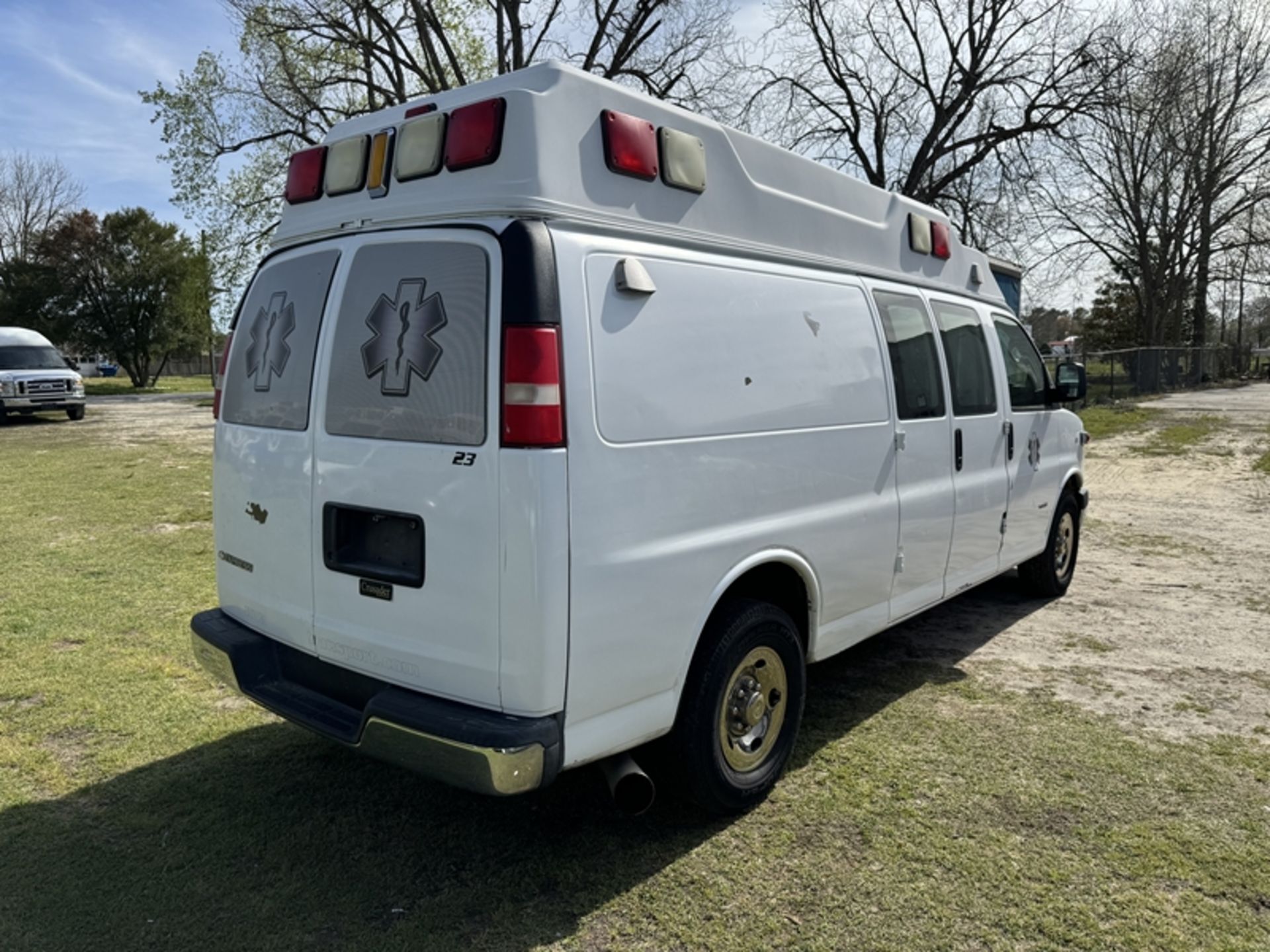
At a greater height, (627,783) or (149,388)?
(149,388)

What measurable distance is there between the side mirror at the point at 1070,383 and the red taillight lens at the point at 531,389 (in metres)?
4.41

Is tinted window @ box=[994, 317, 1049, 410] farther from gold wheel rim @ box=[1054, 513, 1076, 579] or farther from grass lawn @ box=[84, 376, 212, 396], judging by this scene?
grass lawn @ box=[84, 376, 212, 396]

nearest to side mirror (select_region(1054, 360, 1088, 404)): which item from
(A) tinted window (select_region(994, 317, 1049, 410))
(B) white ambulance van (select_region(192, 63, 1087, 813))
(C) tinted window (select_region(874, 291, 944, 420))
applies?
(A) tinted window (select_region(994, 317, 1049, 410))

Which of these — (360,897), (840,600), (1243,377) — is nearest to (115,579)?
(360,897)

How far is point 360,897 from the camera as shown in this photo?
118 inches

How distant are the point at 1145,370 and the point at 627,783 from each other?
34.6 metres

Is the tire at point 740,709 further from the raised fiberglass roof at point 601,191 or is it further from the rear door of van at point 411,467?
the raised fiberglass roof at point 601,191

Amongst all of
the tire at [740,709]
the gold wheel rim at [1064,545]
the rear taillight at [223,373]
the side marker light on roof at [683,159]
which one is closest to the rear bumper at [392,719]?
the tire at [740,709]

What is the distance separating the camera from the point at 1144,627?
586cm

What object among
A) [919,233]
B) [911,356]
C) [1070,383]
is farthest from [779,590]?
[1070,383]

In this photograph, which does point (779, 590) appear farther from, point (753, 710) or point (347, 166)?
point (347, 166)

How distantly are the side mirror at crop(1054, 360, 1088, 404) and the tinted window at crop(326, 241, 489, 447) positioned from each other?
450 centimetres

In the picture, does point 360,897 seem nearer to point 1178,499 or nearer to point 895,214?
point 895,214

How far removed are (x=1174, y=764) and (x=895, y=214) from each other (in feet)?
9.54
